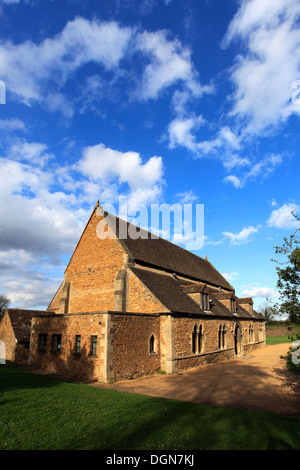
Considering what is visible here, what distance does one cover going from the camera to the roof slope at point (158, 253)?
25.5 meters

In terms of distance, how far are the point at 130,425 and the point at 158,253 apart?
70.4 ft

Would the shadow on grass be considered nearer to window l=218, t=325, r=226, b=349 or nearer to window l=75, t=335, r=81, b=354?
window l=75, t=335, r=81, b=354

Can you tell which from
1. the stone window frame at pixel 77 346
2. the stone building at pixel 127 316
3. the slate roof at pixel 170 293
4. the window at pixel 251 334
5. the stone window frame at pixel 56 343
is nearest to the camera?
the stone building at pixel 127 316

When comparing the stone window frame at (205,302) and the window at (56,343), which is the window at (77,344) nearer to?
the window at (56,343)

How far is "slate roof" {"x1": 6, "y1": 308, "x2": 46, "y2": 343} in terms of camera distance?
25656 mm

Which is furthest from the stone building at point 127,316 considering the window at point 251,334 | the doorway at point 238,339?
the window at point 251,334

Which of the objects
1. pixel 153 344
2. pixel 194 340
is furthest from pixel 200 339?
pixel 153 344

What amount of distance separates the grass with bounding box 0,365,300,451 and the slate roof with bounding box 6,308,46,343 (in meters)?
15.1

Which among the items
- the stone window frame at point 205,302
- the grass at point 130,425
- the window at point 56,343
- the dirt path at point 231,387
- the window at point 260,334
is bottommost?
the window at point 260,334

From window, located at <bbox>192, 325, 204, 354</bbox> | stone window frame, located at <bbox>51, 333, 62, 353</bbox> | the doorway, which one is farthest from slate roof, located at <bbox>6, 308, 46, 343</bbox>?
the doorway

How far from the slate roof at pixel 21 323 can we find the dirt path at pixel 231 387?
46.7 feet
